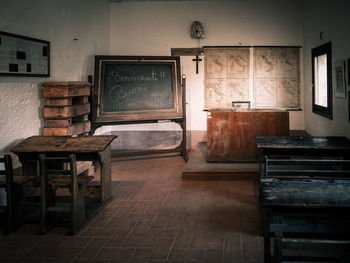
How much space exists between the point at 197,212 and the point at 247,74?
5.05m

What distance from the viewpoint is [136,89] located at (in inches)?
316

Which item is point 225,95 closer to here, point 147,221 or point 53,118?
point 53,118

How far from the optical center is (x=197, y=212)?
4883mm

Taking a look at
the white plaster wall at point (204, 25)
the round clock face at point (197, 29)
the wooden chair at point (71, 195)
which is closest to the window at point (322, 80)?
the white plaster wall at point (204, 25)

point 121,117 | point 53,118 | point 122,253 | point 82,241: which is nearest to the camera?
point 122,253

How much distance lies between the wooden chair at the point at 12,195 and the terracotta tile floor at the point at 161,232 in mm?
107

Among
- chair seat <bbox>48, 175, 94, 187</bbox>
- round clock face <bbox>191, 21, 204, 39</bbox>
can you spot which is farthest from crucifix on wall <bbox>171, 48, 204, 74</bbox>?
chair seat <bbox>48, 175, 94, 187</bbox>

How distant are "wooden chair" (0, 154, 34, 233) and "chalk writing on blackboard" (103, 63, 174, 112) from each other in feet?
11.0

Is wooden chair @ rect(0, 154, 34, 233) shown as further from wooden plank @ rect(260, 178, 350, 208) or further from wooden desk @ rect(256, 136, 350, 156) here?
wooden desk @ rect(256, 136, 350, 156)

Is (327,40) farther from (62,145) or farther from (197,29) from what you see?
(62,145)

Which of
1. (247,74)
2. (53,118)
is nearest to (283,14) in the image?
(247,74)

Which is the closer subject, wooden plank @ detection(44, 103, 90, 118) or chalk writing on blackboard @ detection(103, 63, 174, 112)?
wooden plank @ detection(44, 103, 90, 118)

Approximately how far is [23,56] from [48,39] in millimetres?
956

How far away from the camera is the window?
6730mm
